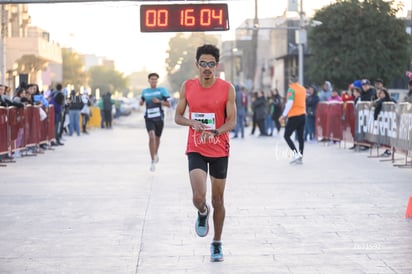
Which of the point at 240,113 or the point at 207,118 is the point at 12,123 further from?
the point at 240,113

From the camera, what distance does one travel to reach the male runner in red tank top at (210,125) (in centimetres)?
813

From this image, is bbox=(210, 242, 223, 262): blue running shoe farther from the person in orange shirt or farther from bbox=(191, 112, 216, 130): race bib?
the person in orange shirt

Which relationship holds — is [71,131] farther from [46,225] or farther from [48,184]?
[46,225]

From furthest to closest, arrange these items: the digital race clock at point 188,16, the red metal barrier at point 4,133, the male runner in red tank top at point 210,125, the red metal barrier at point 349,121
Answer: the red metal barrier at point 349,121, the digital race clock at point 188,16, the red metal barrier at point 4,133, the male runner in red tank top at point 210,125

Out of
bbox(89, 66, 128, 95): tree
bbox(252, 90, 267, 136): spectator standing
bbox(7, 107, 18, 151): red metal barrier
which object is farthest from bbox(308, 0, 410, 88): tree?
bbox(89, 66, 128, 95): tree

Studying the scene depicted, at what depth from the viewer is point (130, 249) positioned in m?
8.62

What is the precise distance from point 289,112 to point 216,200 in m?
10.8

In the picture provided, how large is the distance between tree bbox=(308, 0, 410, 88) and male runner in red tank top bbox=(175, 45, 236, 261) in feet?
135

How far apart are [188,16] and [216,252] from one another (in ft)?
40.4

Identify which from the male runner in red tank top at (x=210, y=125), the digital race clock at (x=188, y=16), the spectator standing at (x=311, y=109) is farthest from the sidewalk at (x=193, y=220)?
the spectator standing at (x=311, y=109)

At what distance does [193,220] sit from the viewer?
10.5 metres

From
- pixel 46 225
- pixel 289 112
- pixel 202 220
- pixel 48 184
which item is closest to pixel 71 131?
pixel 289 112

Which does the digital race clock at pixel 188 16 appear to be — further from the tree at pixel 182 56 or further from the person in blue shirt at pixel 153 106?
the tree at pixel 182 56

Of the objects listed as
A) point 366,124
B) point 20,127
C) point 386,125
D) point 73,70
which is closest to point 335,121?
point 366,124
